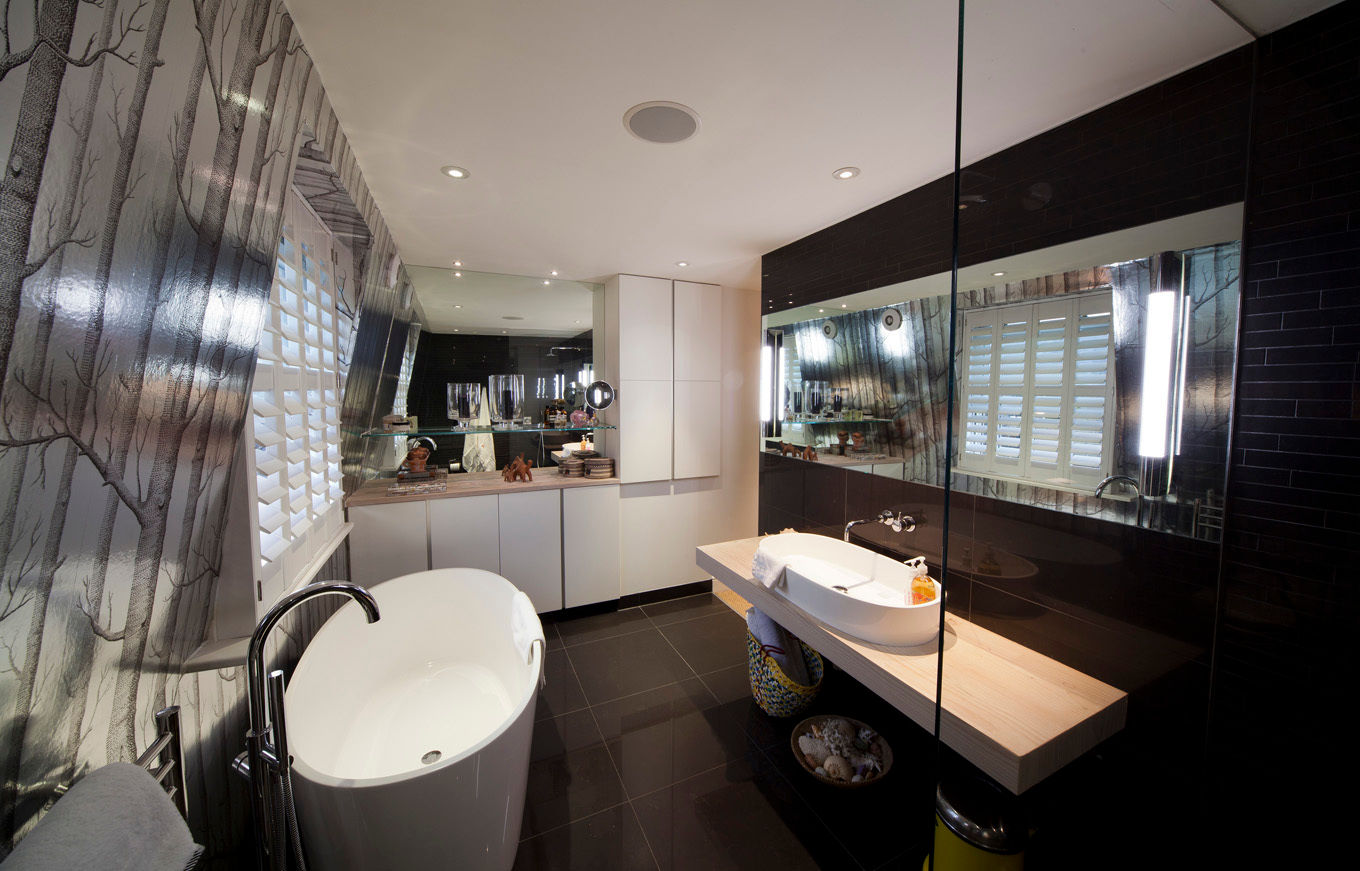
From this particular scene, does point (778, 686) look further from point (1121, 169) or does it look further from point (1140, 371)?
point (1121, 169)

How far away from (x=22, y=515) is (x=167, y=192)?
0.55 m

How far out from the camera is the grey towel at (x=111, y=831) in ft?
1.77

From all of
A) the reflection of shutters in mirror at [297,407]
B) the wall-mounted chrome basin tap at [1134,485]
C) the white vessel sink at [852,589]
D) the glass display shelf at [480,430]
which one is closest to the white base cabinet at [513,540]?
the glass display shelf at [480,430]

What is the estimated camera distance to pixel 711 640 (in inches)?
123

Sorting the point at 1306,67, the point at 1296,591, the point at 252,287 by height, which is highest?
the point at 1306,67

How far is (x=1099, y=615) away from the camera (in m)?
1.33

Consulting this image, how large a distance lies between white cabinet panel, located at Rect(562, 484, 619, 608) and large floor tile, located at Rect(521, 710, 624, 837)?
112 cm

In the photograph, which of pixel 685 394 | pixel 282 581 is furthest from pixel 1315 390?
pixel 685 394

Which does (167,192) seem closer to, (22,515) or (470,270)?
(22,515)

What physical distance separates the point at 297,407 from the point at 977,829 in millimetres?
2436

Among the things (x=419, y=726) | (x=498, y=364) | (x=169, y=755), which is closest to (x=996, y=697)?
(x=169, y=755)

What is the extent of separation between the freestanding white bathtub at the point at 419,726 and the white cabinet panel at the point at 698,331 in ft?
6.63

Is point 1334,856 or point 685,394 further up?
point 685,394

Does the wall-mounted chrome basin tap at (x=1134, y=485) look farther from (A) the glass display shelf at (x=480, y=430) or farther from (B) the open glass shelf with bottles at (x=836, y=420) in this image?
(A) the glass display shelf at (x=480, y=430)
